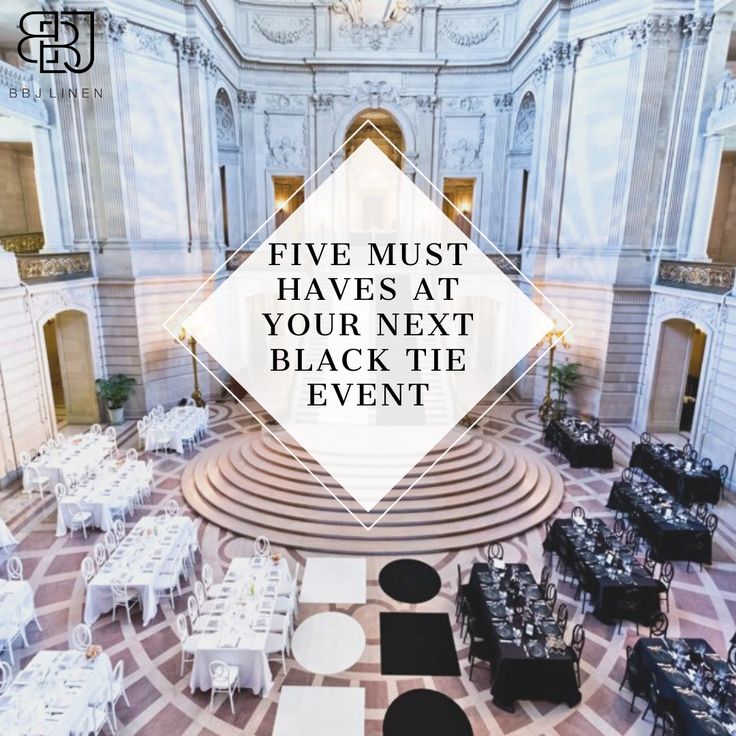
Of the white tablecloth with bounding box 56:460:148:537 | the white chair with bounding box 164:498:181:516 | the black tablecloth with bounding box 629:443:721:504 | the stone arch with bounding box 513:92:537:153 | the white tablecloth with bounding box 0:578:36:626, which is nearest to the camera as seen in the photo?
the white tablecloth with bounding box 0:578:36:626

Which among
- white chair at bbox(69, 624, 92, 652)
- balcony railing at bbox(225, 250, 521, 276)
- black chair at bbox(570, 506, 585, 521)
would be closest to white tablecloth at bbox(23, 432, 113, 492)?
white chair at bbox(69, 624, 92, 652)

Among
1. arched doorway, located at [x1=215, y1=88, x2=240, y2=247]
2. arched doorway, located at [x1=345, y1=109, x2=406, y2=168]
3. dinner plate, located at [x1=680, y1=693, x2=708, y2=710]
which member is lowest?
dinner plate, located at [x1=680, y1=693, x2=708, y2=710]

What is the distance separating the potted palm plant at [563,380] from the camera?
1452 cm

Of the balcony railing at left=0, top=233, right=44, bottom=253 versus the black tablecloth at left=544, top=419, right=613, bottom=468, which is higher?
the balcony railing at left=0, top=233, right=44, bottom=253

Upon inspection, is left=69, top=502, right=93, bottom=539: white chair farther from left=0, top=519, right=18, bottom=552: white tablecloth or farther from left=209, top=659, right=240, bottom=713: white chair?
left=209, top=659, right=240, bottom=713: white chair

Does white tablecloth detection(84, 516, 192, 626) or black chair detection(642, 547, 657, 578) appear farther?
black chair detection(642, 547, 657, 578)

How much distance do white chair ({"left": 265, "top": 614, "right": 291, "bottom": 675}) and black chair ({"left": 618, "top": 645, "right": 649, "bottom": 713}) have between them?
13.0 feet

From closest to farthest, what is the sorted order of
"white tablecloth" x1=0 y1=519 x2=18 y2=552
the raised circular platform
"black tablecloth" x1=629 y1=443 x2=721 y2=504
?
"white tablecloth" x1=0 y1=519 x2=18 y2=552, the raised circular platform, "black tablecloth" x1=629 y1=443 x2=721 y2=504

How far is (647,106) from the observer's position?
42.3 ft

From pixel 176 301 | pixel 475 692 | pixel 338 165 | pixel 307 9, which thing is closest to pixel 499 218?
pixel 338 165

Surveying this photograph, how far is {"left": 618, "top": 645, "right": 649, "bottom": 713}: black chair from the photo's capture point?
586 cm

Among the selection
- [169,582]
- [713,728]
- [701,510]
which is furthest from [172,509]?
[701,510]

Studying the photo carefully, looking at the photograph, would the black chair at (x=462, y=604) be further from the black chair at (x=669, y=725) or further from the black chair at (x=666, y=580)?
the black chair at (x=666, y=580)
